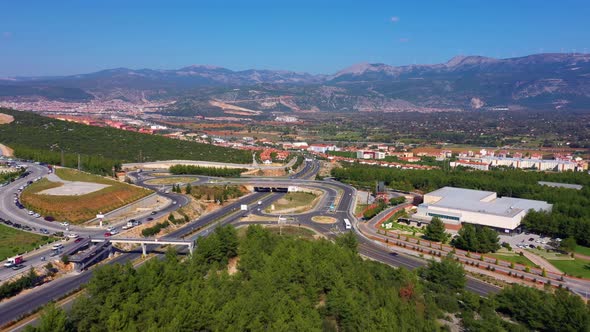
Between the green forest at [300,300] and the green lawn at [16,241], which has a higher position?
the green forest at [300,300]

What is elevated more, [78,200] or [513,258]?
[78,200]

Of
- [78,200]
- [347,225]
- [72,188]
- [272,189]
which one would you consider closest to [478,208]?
[347,225]

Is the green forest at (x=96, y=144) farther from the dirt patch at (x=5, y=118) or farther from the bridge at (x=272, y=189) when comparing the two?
the bridge at (x=272, y=189)

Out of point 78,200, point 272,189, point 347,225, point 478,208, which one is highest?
point 78,200

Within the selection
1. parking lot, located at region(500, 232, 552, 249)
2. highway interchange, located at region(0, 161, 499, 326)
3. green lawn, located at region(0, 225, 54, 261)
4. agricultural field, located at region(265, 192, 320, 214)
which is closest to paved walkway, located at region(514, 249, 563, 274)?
parking lot, located at region(500, 232, 552, 249)

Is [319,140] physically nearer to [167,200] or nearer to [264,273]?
[167,200]

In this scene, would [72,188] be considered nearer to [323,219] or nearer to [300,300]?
[323,219]

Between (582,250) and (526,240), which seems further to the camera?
(526,240)

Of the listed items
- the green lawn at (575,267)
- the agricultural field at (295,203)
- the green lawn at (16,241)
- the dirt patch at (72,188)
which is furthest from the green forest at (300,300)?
the dirt patch at (72,188)
